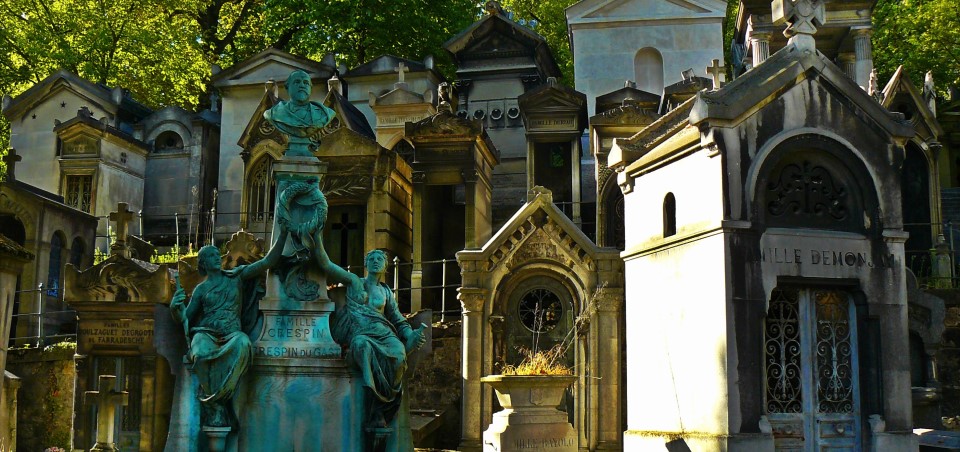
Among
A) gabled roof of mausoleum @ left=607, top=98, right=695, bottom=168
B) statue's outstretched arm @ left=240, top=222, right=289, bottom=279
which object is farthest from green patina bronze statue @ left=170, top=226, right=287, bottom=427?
gabled roof of mausoleum @ left=607, top=98, right=695, bottom=168

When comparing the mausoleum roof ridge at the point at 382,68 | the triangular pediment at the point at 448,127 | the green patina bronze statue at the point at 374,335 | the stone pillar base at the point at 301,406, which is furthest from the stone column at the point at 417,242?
the stone pillar base at the point at 301,406

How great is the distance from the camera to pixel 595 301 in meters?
14.4

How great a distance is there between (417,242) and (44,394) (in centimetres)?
683

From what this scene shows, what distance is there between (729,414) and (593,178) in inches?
593

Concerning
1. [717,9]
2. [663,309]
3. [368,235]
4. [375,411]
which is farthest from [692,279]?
[717,9]

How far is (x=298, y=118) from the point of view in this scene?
7707 millimetres

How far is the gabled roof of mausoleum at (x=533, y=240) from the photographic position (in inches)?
579

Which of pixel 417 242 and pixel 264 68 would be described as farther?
pixel 264 68

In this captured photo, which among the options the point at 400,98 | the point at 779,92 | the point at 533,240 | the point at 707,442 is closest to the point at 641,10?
the point at 400,98

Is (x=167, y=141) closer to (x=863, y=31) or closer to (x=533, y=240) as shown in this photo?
(x=533, y=240)

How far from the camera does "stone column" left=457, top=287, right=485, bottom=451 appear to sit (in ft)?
46.5

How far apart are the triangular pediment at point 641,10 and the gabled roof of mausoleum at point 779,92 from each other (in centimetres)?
1713

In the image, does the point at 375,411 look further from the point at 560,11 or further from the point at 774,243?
the point at 560,11

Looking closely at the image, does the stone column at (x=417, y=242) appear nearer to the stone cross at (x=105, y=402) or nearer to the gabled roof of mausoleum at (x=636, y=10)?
the stone cross at (x=105, y=402)
